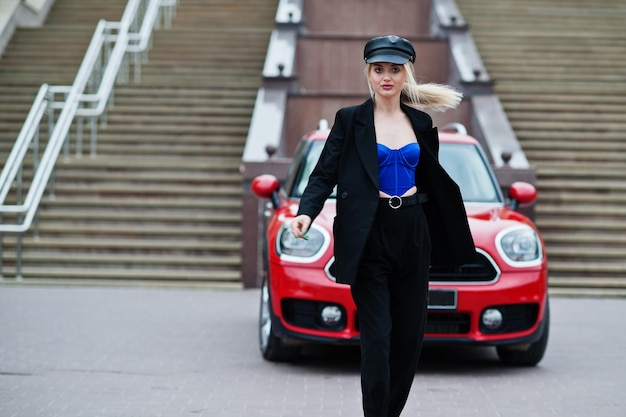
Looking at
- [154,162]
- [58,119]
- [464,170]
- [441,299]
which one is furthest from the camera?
[58,119]

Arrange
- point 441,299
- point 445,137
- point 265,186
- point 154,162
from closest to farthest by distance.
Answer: point 441,299, point 265,186, point 445,137, point 154,162

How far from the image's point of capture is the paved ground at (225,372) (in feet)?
21.8

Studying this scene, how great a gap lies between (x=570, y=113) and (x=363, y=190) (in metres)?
13.4

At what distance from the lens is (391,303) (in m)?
5.30

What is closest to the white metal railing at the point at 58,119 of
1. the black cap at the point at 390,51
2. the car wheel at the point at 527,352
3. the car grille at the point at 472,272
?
the car wheel at the point at 527,352

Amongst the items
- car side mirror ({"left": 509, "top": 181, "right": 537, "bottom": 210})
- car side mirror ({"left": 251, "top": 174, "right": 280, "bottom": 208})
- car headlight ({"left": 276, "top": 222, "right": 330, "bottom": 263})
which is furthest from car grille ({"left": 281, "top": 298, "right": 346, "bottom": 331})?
car side mirror ({"left": 509, "top": 181, "right": 537, "bottom": 210})

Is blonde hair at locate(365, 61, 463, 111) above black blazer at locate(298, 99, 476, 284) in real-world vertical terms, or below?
above

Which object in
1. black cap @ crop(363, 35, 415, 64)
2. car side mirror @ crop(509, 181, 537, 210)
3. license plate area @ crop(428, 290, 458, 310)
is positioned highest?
black cap @ crop(363, 35, 415, 64)

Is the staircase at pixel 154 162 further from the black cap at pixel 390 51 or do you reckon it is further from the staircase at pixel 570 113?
the black cap at pixel 390 51

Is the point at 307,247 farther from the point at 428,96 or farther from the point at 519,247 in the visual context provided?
the point at 428,96

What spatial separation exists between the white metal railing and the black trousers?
852cm

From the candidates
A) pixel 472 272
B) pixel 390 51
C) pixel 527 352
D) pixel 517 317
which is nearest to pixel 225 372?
pixel 472 272

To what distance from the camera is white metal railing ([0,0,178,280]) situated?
13.8m

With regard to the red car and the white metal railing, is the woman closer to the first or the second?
the red car
